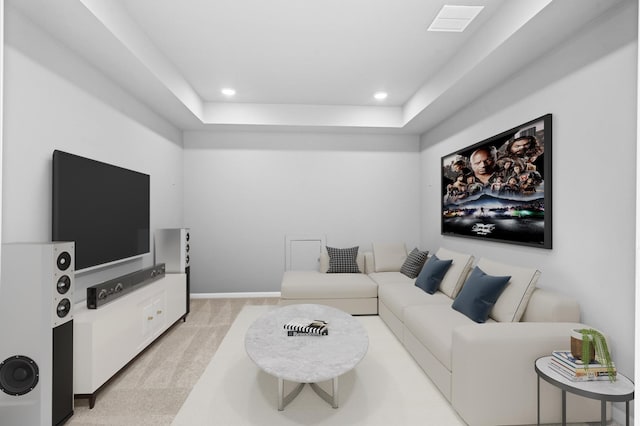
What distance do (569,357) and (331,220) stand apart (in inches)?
150

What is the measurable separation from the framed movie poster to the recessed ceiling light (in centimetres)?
100

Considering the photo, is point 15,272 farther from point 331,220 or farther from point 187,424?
point 331,220

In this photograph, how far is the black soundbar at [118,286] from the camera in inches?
108

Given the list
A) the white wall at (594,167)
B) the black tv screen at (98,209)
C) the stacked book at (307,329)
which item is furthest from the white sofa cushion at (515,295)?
the black tv screen at (98,209)

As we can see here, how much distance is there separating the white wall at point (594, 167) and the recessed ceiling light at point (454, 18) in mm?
702

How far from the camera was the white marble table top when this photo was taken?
2.21 m

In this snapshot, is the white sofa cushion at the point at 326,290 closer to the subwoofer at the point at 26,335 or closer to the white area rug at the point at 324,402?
the white area rug at the point at 324,402

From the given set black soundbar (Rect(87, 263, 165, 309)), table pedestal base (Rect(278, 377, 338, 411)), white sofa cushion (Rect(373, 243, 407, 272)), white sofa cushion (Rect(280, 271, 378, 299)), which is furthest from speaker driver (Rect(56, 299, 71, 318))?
white sofa cushion (Rect(373, 243, 407, 272))

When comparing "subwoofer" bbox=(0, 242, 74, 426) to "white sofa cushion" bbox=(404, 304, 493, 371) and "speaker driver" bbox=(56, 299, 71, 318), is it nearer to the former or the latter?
"speaker driver" bbox=(56, 299, 71, 318)

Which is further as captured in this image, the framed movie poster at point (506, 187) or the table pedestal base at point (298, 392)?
the framed movie poster at point (506, 187)

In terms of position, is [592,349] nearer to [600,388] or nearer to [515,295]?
[600,388]

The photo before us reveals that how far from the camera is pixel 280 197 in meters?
5.50

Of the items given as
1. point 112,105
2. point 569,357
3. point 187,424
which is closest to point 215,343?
point 187,424

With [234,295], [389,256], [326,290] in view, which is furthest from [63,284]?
[389,256]
